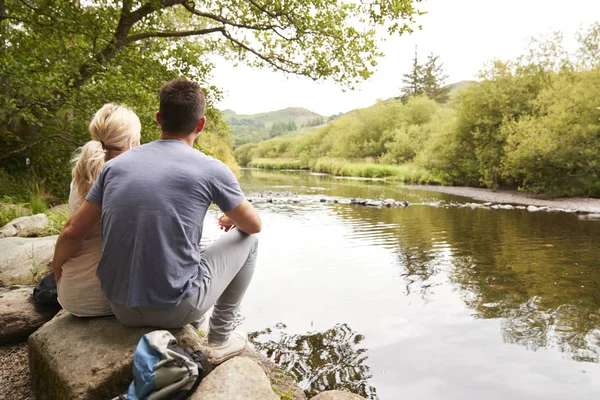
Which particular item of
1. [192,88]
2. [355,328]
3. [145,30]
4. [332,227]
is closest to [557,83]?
[332,227]

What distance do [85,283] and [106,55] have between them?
796 centimetres

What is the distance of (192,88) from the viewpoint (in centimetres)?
236

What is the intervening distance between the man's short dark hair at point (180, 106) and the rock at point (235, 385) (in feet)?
4.63

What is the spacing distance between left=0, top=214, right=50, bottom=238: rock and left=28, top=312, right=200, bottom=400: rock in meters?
4.03

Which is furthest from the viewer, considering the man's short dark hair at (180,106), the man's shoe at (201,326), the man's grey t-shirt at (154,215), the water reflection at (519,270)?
the water reflection at (519,270)

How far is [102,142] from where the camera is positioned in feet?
9.29

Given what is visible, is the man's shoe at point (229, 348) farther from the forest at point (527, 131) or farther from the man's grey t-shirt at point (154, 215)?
the forest at point (527, 131)

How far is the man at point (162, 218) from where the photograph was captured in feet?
7.21

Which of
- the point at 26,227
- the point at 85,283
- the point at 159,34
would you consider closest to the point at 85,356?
the point at 85,283

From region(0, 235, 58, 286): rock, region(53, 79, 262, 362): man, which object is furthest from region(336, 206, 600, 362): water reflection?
region(0, 235, 58, 286): rock

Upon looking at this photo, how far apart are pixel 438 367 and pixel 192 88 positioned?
10.2ft

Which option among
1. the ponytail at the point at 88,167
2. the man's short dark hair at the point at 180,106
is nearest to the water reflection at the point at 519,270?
the man's short dark hair at the point at 180,106

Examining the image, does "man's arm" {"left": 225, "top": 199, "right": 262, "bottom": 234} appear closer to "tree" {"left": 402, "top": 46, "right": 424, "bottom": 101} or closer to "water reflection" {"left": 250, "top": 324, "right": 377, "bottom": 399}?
"water reflection" {"left": 250, "top": 324, "right": 377, "bottom": 399}

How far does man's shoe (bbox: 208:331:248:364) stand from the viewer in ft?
9.27
